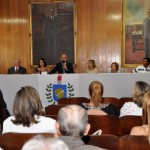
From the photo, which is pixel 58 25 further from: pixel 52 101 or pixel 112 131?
pixel 112 131

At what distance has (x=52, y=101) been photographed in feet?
26.6

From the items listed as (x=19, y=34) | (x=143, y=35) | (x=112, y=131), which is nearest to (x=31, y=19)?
(x=19, y=34)

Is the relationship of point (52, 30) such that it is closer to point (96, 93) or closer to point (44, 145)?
point (96, 93)

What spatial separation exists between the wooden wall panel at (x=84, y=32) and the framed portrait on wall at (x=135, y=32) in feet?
0.68

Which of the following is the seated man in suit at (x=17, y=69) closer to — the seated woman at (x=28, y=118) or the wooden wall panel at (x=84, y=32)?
the wooden wall panel at (x=84, y=32)

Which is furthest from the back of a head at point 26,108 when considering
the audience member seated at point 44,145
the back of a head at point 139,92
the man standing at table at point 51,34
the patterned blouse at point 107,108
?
the man standing at table at point 51,34

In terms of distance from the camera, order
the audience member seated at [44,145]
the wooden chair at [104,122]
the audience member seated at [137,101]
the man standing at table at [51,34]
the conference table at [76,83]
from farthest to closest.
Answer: the man standing at table at [51,34] → the conference table at [76,83] → the audience member seated at [137,101] → the wooden chair at [104,122] → the audience member seated at [44,145]

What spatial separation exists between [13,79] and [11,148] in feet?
19.8

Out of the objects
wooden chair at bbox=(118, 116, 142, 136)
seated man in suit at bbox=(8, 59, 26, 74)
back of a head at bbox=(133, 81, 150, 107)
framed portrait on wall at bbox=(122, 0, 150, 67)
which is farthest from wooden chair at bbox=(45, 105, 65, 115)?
framed portrait on wall at bbox=(122, 0, 150, 67)

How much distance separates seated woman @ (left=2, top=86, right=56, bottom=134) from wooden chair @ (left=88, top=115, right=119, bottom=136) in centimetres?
59

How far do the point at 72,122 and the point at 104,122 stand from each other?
1549 millimetres

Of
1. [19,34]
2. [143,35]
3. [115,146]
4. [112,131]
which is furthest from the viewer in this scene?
[19,34]

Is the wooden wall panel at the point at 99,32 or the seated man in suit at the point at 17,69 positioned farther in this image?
the wooden wall panel at the point at 99,32

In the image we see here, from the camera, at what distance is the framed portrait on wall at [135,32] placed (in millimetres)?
11133
